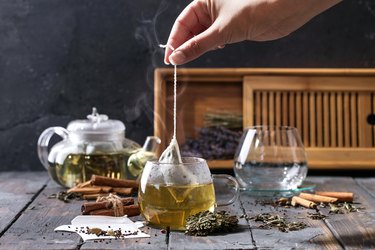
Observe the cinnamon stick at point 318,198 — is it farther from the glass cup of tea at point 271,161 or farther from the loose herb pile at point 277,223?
the loose herb pile at point 277,223

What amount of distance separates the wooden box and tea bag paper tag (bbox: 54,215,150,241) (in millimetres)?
868

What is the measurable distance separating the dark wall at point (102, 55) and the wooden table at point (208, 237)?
609 mm

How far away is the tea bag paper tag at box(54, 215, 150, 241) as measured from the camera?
128 centimetres

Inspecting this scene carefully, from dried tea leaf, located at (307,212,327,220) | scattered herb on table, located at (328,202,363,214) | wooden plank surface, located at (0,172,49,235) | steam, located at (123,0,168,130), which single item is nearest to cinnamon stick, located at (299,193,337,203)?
scattered herb on table, located at (328,202,363,214)

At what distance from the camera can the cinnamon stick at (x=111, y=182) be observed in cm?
175

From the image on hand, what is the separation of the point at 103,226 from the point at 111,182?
414 mm

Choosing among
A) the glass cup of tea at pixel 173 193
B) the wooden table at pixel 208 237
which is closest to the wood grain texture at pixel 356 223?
the wooden table at pixel 208 237

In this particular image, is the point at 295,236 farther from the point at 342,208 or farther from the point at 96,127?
the point at 96,127

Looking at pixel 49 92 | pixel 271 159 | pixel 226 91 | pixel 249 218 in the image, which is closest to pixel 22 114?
pixel 49 92

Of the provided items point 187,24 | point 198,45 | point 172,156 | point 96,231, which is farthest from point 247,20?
point 96,231

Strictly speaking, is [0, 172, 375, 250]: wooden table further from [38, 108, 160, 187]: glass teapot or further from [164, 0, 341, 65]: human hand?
[164, 0, 341, 65]: human hand

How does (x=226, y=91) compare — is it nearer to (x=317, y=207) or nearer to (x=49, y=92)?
(x=49, y=92)

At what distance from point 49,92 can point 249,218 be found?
115 centimetres

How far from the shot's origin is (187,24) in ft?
5.44
